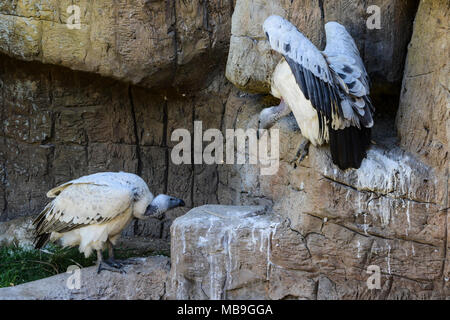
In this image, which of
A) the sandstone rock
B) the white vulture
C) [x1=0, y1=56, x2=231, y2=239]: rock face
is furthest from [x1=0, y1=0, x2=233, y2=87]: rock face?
the sandstone rock

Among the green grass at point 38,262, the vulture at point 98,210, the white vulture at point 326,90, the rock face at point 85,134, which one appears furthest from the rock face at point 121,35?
the green grass at point 38,262

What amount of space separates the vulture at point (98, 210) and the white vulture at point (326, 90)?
124 centimetres

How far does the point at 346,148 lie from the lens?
463 cm

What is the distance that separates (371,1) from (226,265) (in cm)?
223

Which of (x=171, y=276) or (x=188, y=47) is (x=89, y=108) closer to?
(x=188, y=47)

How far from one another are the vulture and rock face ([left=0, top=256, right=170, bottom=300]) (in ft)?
0.29

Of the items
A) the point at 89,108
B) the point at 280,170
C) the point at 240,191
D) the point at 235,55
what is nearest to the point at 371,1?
the point at 235,55

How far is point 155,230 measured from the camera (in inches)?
258

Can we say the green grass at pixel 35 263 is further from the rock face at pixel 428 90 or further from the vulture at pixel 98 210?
the rock face at pixel 428 90

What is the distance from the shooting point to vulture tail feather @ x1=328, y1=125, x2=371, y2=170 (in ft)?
15.1

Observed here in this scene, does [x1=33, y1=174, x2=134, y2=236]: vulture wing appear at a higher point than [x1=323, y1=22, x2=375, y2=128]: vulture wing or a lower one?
lower

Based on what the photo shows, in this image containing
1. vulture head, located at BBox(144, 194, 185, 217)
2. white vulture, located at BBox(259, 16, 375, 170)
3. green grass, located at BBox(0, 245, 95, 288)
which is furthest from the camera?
green grass, located at BBox(0, 245, 95, 288)

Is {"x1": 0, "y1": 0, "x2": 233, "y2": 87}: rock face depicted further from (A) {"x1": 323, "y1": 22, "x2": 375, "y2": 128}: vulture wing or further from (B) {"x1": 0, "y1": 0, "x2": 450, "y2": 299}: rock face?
(A) {"x1": 323, "y1": 22, "x2": 375, "y2": 128}: vulture wing
